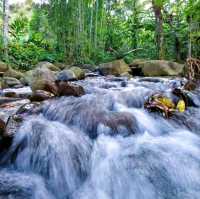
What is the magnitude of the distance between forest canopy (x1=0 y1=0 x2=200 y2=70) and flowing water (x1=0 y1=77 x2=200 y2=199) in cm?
1032

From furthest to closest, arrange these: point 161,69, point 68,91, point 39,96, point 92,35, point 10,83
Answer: point 92,35 < point 161,69 < point 10,83 < point 68,91 < point 39,96

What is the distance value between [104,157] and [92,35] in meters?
14.8

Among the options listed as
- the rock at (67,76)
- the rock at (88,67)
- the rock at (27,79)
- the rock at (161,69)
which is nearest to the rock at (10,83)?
the rock at (27,79)

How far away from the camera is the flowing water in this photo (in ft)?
9.01

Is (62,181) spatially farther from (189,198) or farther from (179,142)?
(179,142)

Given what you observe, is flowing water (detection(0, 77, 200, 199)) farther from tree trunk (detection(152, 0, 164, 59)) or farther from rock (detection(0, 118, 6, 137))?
tree trunk (detection(152, 0, 164, 59))

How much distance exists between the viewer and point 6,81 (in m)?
9.13

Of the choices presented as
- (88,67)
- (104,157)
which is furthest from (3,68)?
(104,157)

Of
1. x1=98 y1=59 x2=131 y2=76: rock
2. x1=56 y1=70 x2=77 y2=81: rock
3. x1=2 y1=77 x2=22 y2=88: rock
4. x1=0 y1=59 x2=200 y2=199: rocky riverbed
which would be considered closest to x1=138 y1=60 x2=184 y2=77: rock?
x1=98 y1=59 x2=131 y2=76: rock

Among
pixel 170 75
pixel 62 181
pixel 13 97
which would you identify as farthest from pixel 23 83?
pixel 62 181

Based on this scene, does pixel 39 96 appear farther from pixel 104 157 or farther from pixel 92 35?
pixel 92 35

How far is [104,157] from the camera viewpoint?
3.34 meters

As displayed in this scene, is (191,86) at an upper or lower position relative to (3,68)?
lower

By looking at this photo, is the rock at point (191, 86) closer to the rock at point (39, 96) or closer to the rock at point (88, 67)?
the rock at point (39, 96)
